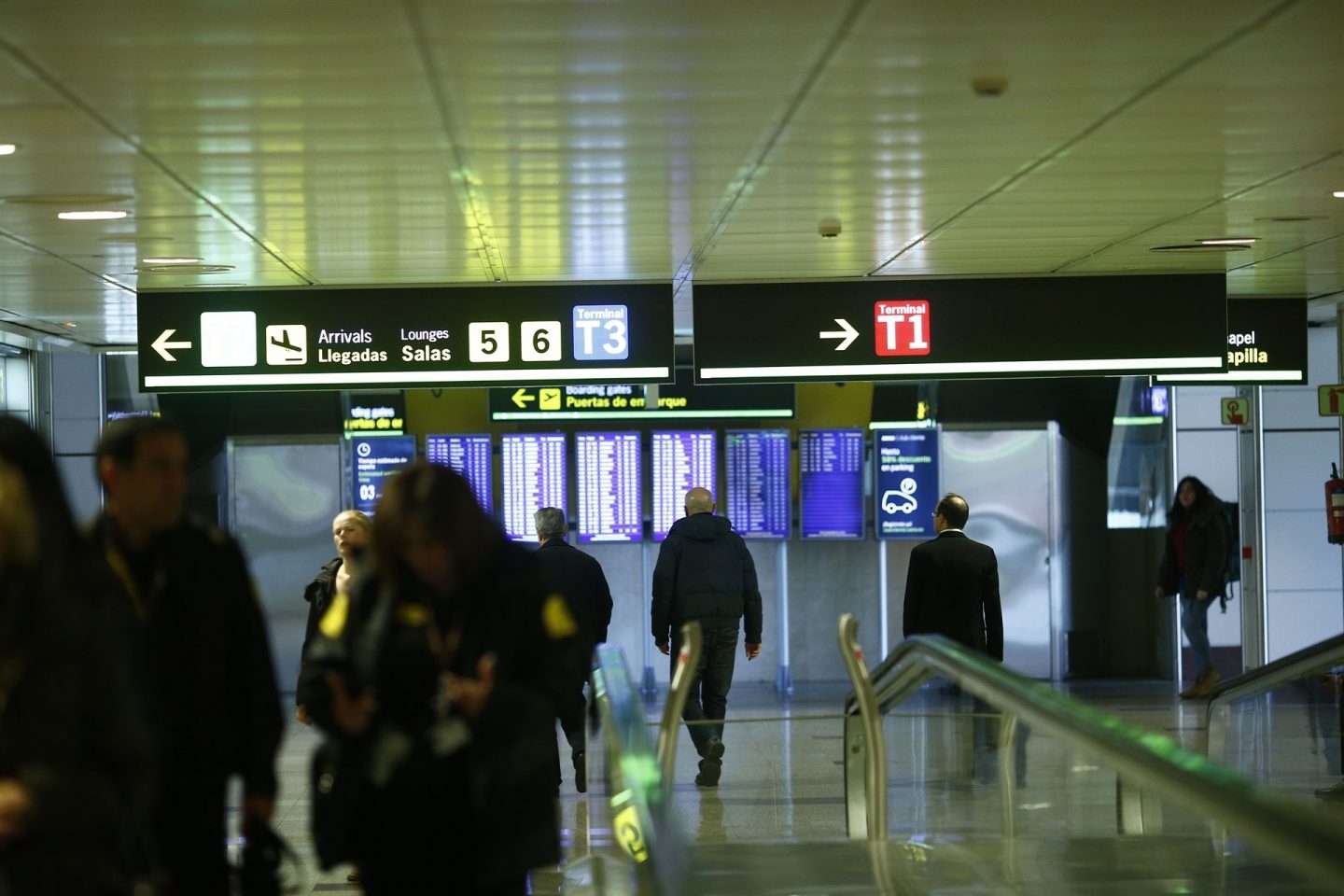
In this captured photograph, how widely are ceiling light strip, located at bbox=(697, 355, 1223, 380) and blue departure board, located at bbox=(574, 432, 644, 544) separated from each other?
6322mm

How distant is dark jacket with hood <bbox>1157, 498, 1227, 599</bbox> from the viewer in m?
13.9

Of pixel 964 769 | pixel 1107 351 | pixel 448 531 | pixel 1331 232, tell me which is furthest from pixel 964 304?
pixel 448 531

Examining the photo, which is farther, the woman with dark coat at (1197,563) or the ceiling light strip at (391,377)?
the woman with dark coat at (1197,563)

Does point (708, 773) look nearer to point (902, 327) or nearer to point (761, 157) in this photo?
point (902, 327)

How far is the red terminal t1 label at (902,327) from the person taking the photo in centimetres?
974

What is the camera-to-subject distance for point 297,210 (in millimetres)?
7531

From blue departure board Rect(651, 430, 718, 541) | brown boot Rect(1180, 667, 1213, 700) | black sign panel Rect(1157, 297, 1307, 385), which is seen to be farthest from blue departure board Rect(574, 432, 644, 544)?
black sign panel Rect(1157, 297, 1307, 385)

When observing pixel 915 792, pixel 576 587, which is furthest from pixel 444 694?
pixel 576 587

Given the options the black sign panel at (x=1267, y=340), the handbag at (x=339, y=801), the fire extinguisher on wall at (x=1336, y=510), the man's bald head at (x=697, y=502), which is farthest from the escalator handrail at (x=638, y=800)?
the fire extinguisher on wall at (x=1336, y=510)

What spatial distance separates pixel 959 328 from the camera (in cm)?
981

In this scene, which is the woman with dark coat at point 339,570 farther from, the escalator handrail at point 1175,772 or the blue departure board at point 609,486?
the blue departure board at point 609,486

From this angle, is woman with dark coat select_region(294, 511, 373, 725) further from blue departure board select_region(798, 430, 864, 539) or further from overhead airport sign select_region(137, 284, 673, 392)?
blue departure board select_region(798, 430, 864, 539)

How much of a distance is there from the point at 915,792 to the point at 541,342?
12.5ft

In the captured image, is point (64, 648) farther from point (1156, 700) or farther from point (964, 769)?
point (1156, 700)
